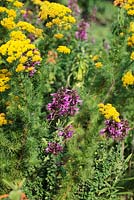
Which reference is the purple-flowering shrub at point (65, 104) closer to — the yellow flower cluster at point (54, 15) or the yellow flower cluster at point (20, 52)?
the yellow flower cluster at point (20, 52)

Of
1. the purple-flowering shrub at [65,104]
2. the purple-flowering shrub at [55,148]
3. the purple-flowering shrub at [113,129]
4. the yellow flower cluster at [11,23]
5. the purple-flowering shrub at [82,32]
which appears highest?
the purple-flowering shrub at [82,32]

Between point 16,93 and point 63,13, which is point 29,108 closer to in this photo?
point 16,93

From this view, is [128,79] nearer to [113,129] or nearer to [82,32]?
[113,129]

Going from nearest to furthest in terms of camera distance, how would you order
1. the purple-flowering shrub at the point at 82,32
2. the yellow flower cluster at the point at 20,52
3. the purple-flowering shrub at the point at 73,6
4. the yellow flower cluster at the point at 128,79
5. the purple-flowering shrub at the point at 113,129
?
the yellow flower cluster at the point at 20,52 < the purple-flowering shrub at the point at 113,129 < the yellow flower cluster at the point at 128,79 < the purple-flowering shrub at the point at 82,32 < the purple-flowering shrub at the point at 73,6

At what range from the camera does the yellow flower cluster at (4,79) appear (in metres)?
3.09

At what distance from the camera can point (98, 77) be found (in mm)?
4012

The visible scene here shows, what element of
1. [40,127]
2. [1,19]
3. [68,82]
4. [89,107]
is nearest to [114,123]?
[89,107]

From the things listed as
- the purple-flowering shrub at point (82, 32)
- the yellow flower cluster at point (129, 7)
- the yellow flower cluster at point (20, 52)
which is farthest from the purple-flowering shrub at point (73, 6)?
the yellow flower cluster at point (20, 52)

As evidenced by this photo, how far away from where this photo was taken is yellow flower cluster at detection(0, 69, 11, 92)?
3.09 meters

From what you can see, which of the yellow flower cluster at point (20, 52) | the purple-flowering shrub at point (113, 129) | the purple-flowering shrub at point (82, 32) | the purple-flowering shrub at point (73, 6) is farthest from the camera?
the purple-flowering shrub at point (73, 6)

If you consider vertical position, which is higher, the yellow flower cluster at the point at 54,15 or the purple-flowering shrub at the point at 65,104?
the yellow flower cluster at the point at 54,15

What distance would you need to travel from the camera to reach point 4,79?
3096 millimetres

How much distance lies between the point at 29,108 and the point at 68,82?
1.65m

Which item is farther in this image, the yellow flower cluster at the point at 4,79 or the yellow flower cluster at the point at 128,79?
the yellow flower cluster at the point at 128,79
